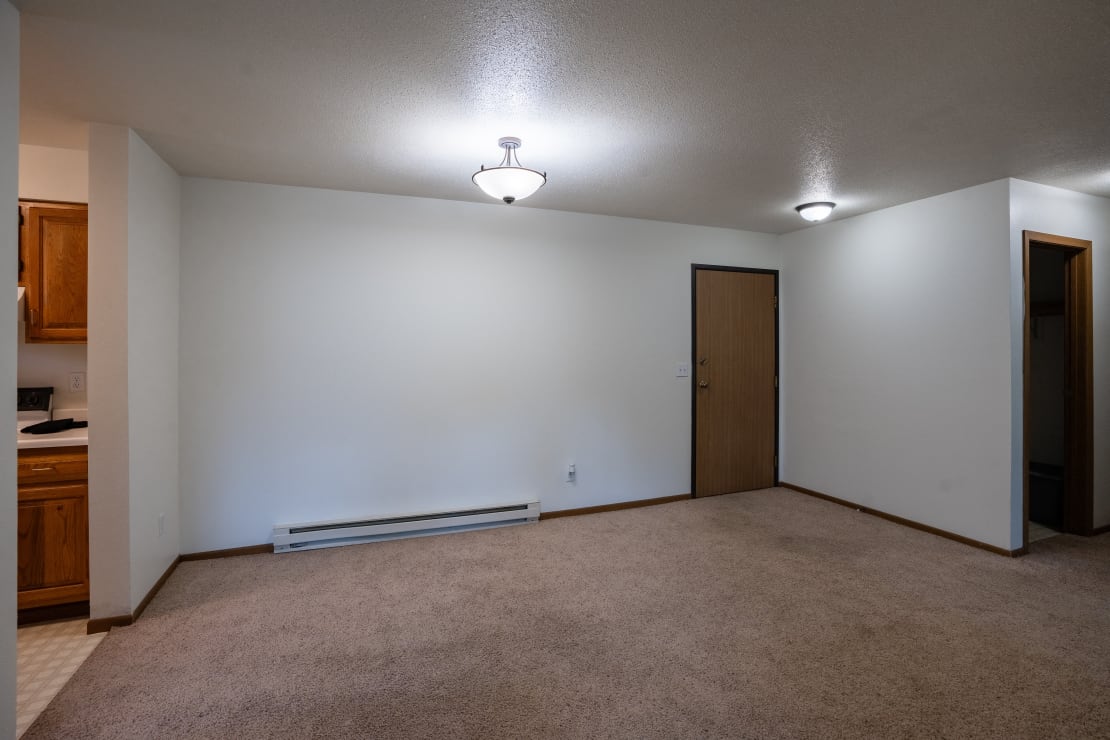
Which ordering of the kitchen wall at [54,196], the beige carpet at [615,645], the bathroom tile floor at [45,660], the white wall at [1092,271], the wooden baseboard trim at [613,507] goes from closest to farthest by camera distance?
the beige carpet at [615,645] → the bathroom tile floor at [45,660] → the kitchen wall at [54,196] → the white wall at [1092,271] → the wooden baseboard trim at [613,507]

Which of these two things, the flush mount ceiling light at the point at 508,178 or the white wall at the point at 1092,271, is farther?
the white wall at the point at 1092,271

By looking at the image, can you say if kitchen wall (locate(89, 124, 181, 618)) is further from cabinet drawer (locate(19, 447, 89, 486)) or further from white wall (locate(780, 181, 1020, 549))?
white wall (locate(780, 181, 1020, 549))

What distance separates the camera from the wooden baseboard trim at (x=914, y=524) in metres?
3.52

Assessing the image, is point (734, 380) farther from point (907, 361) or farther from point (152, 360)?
point (152, 360)

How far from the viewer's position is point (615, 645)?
2488 millimetres

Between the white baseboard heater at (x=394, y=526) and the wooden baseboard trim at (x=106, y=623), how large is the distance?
0.95 meters

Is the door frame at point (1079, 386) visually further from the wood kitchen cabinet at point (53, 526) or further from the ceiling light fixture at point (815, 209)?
the wood kitchen cabinet at point (53, 526)

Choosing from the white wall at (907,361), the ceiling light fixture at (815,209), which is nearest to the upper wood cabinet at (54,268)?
the ceiling light fixture at (815,209)

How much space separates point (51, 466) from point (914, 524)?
5.65 metres

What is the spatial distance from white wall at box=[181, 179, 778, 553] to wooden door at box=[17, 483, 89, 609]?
2.20 feet

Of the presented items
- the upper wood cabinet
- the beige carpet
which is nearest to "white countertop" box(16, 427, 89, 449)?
the upper wood cabinet

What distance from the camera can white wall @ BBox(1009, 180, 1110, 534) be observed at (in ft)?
11.4

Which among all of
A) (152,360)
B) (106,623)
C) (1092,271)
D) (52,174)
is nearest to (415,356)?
(152,360)

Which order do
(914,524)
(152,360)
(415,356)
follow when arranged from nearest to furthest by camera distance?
1. (152,360)
2. (415,356)
3. (914,524)
